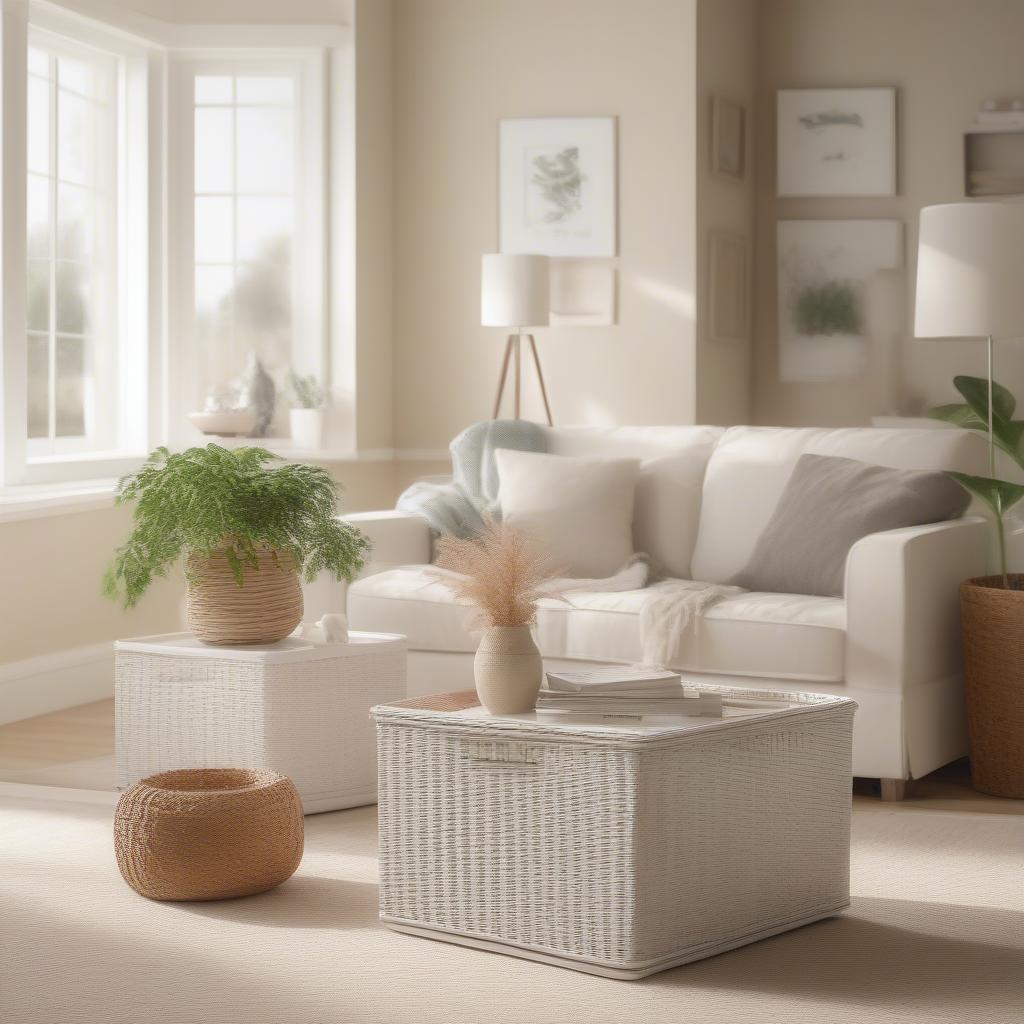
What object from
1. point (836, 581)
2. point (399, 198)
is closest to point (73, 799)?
point (836, 581)

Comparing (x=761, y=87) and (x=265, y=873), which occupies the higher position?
(x=761, y=87)

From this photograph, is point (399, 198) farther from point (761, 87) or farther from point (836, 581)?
point (836, 581)

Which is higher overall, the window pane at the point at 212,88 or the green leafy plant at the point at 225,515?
the window pane at the point at 212,88

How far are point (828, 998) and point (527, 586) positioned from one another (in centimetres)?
81

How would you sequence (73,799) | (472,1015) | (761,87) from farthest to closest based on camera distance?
(761,87), (73,799), (472,1015)

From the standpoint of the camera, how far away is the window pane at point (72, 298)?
5.81 meters

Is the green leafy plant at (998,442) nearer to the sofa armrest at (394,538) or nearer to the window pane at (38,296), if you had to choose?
the sofa armrest at (394,538)

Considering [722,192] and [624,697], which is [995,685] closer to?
[624,697]

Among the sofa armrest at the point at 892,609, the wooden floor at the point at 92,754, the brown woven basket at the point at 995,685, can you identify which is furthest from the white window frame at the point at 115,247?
the brown woven basket at the point at 995,685

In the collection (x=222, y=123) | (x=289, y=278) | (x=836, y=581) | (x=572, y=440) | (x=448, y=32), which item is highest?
(x=448, y=32)

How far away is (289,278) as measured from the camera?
21.5 feet

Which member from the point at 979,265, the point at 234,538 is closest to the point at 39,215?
the point at 234,538

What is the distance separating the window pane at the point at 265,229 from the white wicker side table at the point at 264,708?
2907 mm

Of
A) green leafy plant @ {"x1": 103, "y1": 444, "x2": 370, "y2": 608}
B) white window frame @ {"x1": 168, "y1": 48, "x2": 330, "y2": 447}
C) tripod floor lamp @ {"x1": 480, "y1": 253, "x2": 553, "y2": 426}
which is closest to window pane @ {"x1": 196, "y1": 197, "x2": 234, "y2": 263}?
white window frame @ {"x1": 168, "y1": 48, "x2": 330, "y2": 447}
